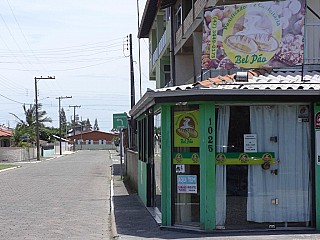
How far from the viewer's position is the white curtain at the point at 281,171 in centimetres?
1216

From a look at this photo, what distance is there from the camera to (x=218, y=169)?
39.7 ft

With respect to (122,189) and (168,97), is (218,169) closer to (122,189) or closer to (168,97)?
(168,97)

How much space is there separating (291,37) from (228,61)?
142 cm

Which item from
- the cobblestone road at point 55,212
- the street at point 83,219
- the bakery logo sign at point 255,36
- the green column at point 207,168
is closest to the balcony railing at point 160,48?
the cobblestone road at point 55,212

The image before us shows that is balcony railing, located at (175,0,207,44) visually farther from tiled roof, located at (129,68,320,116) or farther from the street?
tiled roof, located at (129,68,320,116)

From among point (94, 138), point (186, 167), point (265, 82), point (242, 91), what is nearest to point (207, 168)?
point (186, 167)

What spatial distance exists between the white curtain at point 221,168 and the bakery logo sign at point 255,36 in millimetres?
1577

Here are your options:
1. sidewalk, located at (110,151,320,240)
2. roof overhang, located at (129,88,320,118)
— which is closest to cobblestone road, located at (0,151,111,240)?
sidewalk, located at (110,151,320,240)

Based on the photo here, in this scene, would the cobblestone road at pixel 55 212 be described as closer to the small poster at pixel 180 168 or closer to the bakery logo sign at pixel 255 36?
the small poster at pixel 180 168

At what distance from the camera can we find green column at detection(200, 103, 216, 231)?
11.9 m

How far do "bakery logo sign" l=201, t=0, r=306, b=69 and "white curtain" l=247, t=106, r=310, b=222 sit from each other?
4.70 feet

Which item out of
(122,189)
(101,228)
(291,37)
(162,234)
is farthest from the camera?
(122,189)

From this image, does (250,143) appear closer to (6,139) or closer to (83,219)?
(83,219)

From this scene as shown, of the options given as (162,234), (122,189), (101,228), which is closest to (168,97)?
(162,234)
